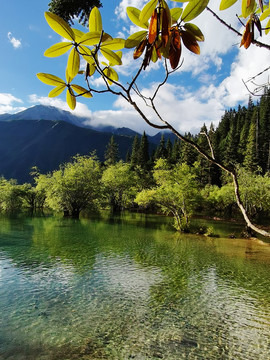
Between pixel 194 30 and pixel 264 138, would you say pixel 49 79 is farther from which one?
pixel 264 138

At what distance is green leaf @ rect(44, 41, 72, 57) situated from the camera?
729 mm

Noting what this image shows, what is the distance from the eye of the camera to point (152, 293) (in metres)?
9.11

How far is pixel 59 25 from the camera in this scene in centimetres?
68

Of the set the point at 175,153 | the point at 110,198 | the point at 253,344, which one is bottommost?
the point at 253,344

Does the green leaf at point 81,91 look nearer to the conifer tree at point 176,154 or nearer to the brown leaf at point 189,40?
the brown leaf at point 189,40

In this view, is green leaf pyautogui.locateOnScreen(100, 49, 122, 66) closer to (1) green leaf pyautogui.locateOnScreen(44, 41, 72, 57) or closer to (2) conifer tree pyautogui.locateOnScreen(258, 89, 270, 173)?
(1) green leaf pyautogui.locateOnScreen(44, 41, 72, 57)

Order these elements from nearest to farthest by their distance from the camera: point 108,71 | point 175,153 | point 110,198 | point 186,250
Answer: point 108,71 < point 186,250 < point 110,198 < point 175,153

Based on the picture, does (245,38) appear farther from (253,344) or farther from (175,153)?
(175,153)

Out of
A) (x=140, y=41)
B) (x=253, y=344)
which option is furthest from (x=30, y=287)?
(x=140, y=41)

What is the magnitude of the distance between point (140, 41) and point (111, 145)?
80.9 m

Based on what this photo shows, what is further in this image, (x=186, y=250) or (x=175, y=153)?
(x=175, y=153)

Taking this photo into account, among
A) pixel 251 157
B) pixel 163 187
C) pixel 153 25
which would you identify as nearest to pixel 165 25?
pixel 153 25

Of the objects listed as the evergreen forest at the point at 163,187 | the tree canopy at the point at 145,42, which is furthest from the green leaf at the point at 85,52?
the evergreen forest at the point at 163,187

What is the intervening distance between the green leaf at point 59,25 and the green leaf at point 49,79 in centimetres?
14
